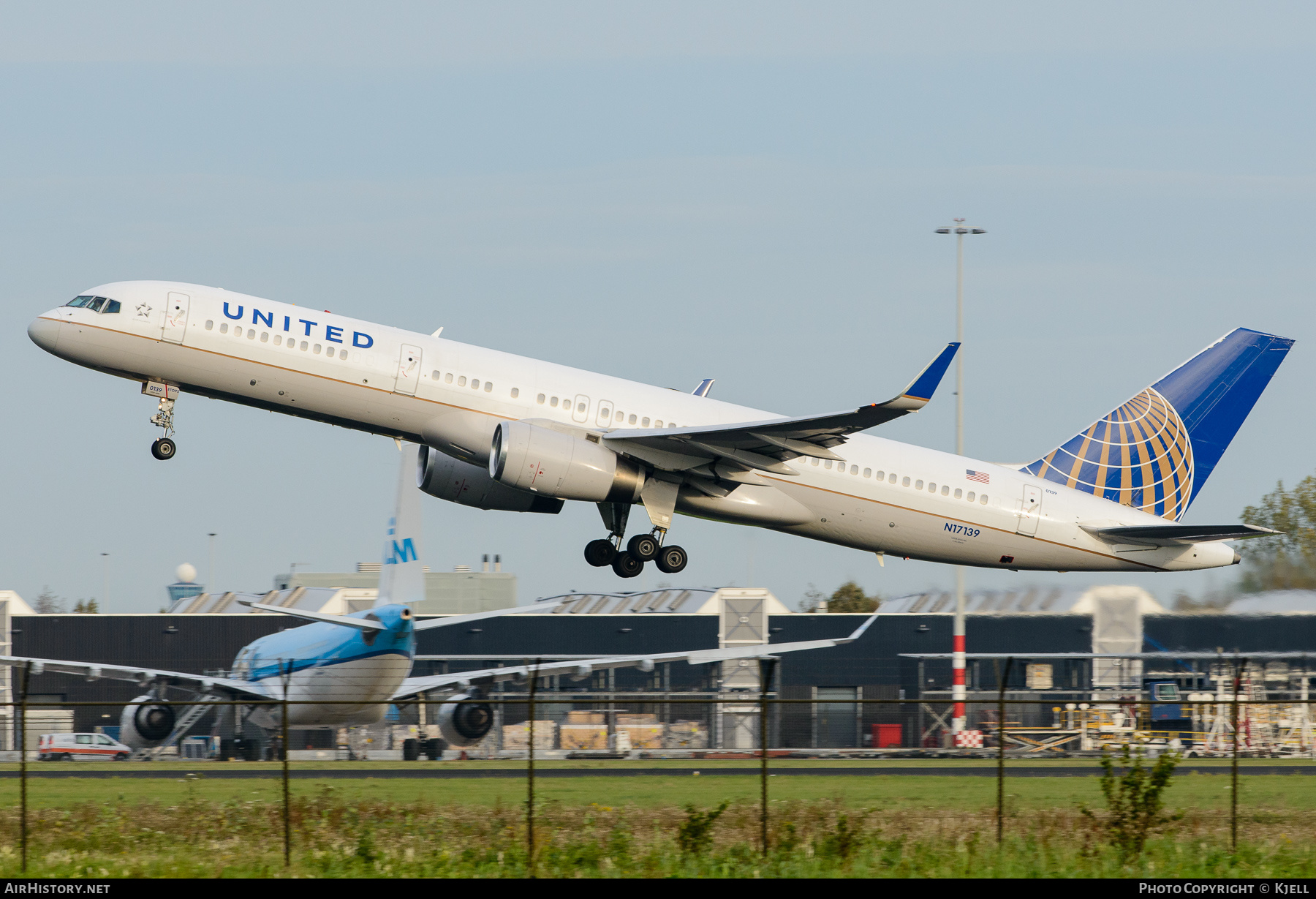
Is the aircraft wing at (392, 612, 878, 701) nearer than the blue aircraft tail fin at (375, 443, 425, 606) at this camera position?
Yes

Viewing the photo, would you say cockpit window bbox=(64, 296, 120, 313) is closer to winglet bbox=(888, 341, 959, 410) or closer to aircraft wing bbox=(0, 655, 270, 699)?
aircraft wing bbox=(0, 655, 270, 699)

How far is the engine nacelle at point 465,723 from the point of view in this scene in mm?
31156

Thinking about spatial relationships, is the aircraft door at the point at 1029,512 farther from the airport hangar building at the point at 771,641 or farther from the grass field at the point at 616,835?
the grass field at the point at 616,835

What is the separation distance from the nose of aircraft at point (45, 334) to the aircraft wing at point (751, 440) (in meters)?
10.8

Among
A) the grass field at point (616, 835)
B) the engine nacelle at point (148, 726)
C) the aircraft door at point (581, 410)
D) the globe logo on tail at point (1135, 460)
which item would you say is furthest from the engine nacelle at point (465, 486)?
the globe logo on tail at point (1135, 460)

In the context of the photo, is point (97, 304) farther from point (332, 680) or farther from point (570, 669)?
point (570, 669)

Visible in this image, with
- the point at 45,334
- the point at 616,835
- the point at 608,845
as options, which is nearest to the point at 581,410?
the point at 45,334

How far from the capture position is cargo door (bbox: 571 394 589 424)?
1153 inches

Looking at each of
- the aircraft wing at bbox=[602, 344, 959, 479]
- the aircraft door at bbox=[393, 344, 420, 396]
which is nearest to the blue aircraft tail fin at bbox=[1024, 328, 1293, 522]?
the aircraft wing at bbox=[602, 344, 959, 479]

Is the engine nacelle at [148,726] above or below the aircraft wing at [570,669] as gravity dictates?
below

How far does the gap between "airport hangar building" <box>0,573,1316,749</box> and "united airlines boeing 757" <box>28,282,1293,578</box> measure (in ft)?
13.2

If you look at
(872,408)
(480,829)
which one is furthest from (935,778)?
(480,829)

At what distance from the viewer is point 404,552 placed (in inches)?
1551

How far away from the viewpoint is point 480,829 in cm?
1875
